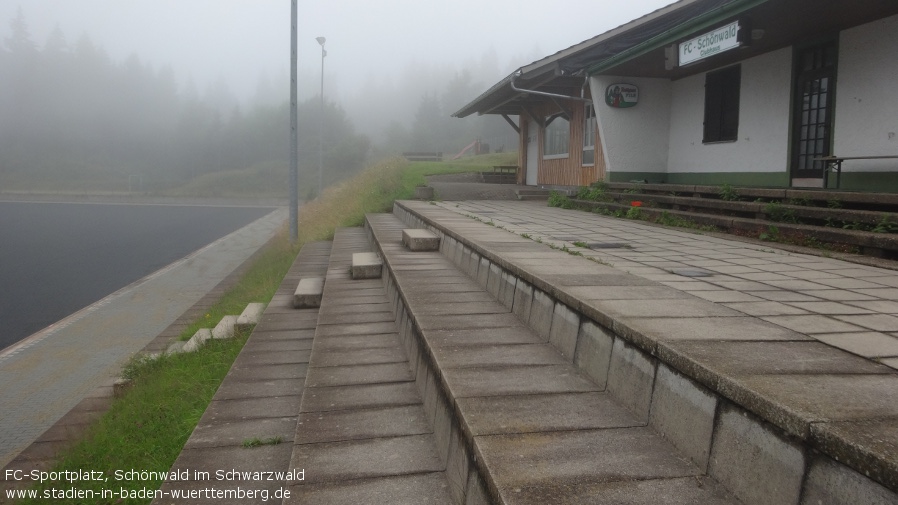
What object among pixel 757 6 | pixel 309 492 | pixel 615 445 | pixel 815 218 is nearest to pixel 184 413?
pixel 309 492

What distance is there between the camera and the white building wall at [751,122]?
34.1ft

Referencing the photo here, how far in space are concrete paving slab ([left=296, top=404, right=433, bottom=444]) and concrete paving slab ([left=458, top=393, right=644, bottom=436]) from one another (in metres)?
0.57

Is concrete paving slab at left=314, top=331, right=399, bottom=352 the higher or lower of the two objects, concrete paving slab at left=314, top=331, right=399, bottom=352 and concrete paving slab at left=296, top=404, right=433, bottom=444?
the higher

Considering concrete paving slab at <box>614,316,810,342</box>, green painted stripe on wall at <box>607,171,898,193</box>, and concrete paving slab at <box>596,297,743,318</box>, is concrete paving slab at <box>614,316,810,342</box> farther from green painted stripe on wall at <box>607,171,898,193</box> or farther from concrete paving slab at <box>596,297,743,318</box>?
green painted stripe on wall at <box>607,171,898,193</box>

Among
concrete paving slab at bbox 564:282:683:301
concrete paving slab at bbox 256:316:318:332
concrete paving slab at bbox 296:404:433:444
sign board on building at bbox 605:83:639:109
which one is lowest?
concrete paving slab at bbox 256:316:318:332

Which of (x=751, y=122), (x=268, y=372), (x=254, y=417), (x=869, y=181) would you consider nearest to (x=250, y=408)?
(x=254, y=417)

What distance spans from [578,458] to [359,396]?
1.70 meters

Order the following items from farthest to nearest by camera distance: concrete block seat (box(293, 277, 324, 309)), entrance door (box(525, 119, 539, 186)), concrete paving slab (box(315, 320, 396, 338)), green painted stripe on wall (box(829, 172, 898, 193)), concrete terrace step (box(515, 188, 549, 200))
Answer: entrance door (box(525, 119, 539, 186))
concrete terrace step (box(515, 188, 549, 200))
green painted stripe on wall (box(829, 172, 898, 193))
concrete block seat (box(293, 277, 324, 309))
concrete paving slab (box(315, 320, 396, 338))

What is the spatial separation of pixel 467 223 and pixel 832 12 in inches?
203

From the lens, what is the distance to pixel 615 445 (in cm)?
255

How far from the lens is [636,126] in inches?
532

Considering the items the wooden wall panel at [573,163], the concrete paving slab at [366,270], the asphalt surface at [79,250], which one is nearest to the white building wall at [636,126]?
the wooden wall panel at [573,163]

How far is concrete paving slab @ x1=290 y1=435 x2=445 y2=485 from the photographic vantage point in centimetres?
294

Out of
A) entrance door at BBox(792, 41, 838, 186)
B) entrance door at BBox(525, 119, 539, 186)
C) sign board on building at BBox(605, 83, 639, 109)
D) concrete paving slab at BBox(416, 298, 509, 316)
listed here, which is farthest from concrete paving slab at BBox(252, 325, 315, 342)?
entrance door at BBox(525, 119, 539, 186)
